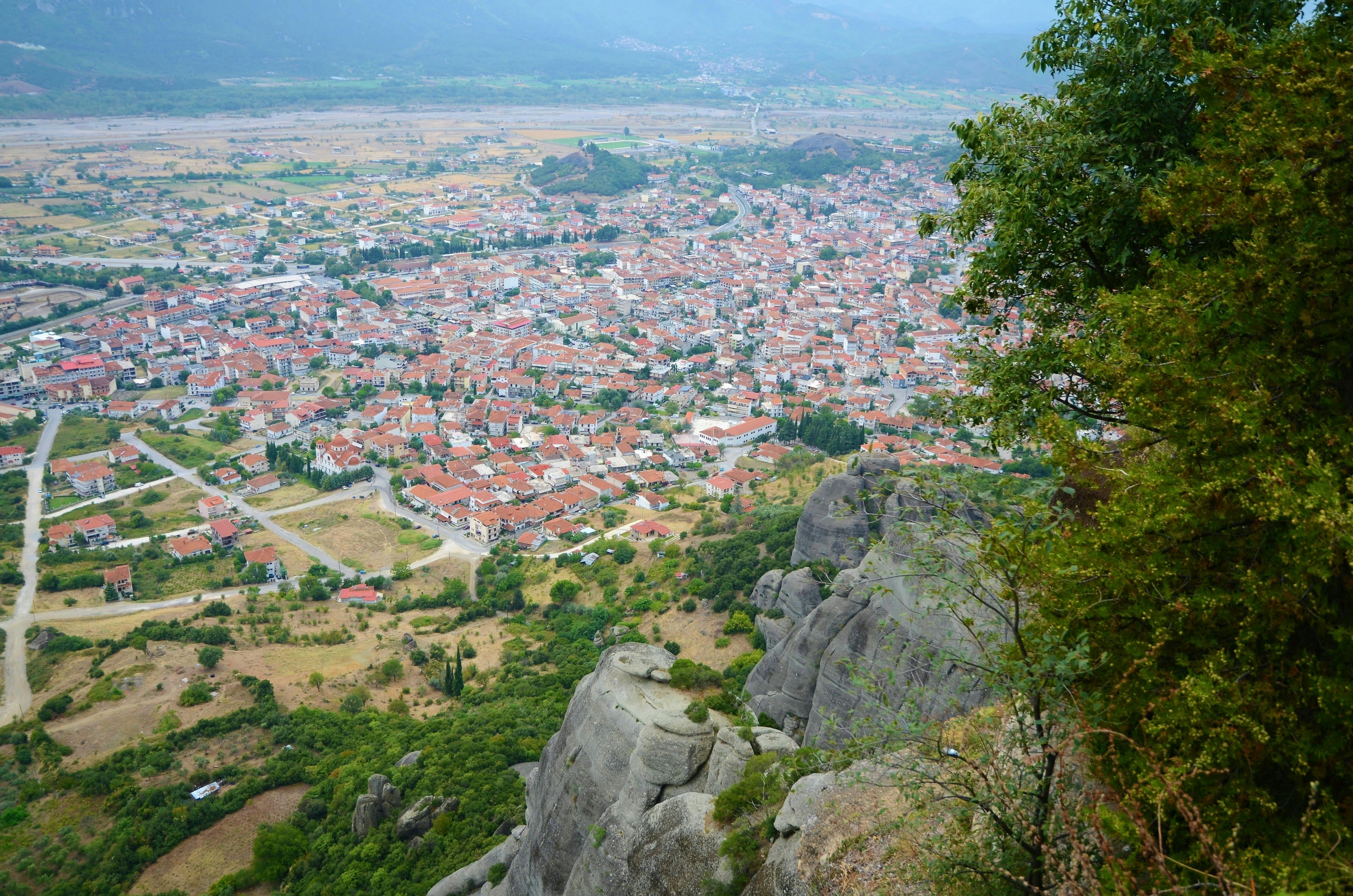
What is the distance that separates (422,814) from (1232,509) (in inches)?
555

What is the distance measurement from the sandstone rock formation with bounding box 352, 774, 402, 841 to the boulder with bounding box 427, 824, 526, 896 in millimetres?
2599

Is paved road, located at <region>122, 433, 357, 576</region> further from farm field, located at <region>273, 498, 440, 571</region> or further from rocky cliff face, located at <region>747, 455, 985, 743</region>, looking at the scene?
rocky cliff face, located at <region>747, 455, 985, 743</region>

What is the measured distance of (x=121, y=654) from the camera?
20.9 meters

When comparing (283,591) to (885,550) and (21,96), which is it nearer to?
(885,550)

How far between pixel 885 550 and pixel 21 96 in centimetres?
12585

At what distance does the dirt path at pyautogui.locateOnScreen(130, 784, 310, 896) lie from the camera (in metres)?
14.4

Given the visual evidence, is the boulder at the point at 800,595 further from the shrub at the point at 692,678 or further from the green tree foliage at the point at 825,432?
the green tree foliage at the point at 825,432

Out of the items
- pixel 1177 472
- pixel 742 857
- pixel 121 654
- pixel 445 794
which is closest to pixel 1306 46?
pixel 1177 472

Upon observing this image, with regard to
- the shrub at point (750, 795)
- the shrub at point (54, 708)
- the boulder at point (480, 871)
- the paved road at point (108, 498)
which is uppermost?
the shrub at point (750, 795)

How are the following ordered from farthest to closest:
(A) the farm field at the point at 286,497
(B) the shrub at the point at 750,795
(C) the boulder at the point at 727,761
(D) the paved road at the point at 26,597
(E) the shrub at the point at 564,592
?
(A) the farm field at the point at 286,497 < (E) the shrub at the point at 564,592 < (D) the paved road at the point at 26,597 < (C) the boulder at the point at 727,761 < (B) the shrub at the point at 750,795

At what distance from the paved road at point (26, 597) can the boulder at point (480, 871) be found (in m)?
13.2

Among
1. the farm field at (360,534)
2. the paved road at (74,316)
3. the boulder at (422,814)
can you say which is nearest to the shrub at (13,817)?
the boulder at (422,814)

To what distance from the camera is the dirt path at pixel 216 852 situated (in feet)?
47.3

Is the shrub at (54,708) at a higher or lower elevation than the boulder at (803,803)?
lower
